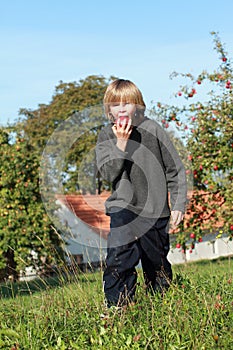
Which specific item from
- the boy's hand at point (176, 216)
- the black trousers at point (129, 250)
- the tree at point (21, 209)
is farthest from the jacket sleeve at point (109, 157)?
the tree at point (21, 209)

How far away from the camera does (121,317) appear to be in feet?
12.4

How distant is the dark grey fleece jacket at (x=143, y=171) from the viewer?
4.52 meters

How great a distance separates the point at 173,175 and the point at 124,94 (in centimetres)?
78

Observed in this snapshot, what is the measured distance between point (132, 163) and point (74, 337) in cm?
157

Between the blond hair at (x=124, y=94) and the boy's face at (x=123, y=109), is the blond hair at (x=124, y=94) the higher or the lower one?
the higher one

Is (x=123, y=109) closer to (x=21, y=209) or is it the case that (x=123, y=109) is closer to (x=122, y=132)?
(x=122, y=132)

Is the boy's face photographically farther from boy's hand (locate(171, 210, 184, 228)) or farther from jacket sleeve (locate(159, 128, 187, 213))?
boy's hand (locate(171, 210, 184, 228))

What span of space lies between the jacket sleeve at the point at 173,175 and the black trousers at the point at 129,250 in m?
0.17

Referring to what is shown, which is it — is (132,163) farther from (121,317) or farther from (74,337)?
(74,337)

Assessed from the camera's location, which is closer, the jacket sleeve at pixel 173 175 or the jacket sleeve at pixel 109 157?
the jacket sleeve at pixel 109 157

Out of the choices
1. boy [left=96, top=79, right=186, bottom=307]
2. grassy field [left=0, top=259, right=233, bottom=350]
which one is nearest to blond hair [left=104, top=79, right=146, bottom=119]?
boy [left=96, top=79, right=186, bottom=307]

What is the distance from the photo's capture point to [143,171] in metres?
4.65

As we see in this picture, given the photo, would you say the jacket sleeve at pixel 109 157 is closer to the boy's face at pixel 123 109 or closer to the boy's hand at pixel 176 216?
the boy's face at pixel 123 109

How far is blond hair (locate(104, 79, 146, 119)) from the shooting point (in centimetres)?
452
